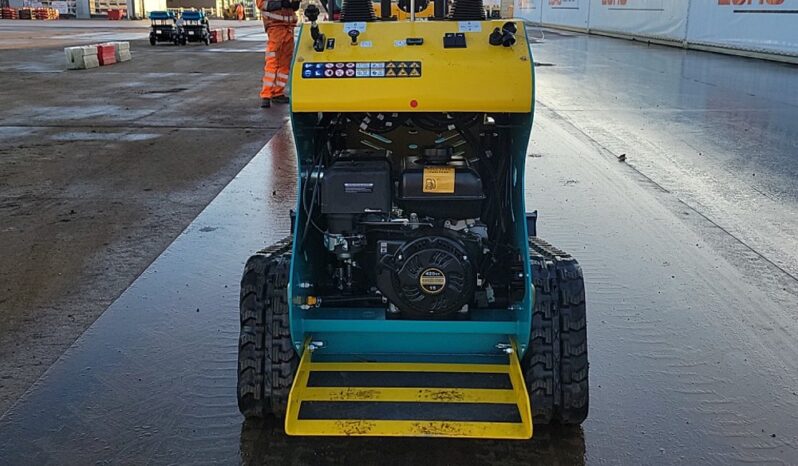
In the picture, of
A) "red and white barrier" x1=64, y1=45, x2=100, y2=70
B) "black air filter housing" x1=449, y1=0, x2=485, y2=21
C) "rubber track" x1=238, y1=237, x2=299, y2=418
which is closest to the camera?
"rubber track" x1=238, y1=237, x2=299, y2=418

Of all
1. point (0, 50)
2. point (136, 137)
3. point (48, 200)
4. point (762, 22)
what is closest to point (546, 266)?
point (48, 200)

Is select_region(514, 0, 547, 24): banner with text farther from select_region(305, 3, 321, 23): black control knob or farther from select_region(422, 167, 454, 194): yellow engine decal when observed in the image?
select_region(422, 167, 454, 194): yellow engine decal

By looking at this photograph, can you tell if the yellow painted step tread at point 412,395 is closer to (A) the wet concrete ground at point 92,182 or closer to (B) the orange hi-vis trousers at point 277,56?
(A) the wet concrete ground at point 92,182

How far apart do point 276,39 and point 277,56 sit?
0.87ft

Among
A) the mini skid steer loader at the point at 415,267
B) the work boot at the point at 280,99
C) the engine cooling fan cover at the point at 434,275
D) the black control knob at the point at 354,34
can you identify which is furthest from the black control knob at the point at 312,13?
the work boot at the point at 280,99

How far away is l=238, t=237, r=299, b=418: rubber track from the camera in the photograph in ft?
9.17

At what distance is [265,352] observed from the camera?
2.81 meters

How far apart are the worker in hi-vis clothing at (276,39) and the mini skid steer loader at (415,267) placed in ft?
25.6

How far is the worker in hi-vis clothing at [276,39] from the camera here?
10.5m

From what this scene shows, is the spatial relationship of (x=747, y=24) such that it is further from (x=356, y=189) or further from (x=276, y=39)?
(x=356, y=189)

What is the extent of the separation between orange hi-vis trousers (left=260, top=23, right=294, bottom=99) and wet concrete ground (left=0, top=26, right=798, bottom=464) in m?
3.57

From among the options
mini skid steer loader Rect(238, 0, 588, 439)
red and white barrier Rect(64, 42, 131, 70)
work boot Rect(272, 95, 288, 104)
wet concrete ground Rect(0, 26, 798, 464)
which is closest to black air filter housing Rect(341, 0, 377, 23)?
mini skid steer loader Rect(238, 0, 588, 439)

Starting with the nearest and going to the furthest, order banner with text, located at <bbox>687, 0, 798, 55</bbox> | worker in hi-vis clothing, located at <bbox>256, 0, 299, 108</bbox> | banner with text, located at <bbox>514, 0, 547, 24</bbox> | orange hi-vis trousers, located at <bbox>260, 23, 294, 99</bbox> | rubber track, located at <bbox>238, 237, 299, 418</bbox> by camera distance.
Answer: rubber track, located at <bbox>238, 237, 299, 418</bbox> < worker in hi-vis clothing, located at <bbox>256, 0, 299, 108</bbox> < orange hi-vis trousers, located at <bbox>260, 23, 294, 99</bbox> < banner with text, located at <bbox>687, 0, 798, 55</bbox> < banner with text, located at <bbox>514, 0, 547, 24</bbox>

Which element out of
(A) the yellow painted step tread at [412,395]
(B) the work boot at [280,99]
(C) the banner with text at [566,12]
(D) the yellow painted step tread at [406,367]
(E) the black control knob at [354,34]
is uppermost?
(C) the banner with text at [566,12]
